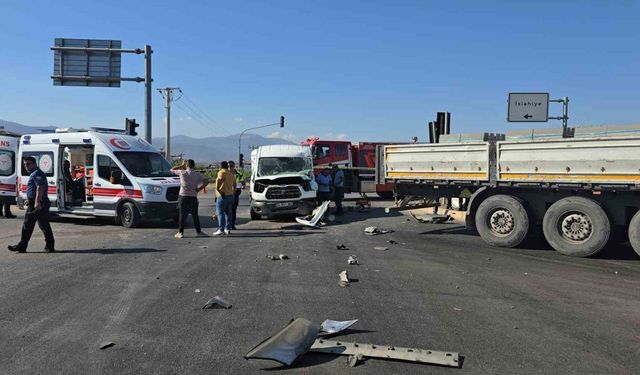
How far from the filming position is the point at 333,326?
5.13 m

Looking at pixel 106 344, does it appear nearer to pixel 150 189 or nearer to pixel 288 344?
pixel 288 344

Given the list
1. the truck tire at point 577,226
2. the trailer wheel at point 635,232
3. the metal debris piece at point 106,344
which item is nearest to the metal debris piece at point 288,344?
the metal debris piece at point 106,344

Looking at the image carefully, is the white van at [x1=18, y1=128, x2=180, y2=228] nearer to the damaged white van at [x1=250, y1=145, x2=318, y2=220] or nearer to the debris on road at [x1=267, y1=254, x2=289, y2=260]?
the damaged white van at [x1=250, y1=145, x2=318, y2=220]

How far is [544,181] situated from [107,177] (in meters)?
10.6

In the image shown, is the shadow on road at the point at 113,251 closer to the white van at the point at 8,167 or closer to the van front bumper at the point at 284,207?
the van front bumper at the point at 284,207

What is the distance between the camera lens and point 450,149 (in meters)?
11.5

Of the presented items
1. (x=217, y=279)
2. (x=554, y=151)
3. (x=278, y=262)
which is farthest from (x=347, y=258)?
(x=554, y=151)

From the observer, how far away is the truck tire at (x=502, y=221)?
10.4 meters

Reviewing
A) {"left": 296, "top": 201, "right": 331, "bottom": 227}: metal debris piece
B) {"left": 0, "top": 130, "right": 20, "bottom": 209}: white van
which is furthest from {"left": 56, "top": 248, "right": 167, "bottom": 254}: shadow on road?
{"left": 0, "top": 130, "right": 20, "bottom": 209}: white van

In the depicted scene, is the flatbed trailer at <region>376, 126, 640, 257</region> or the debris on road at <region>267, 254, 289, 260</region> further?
the flatbed trailer at <region>376, 126, 640, 257</region>

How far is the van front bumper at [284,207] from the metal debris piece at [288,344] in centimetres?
976

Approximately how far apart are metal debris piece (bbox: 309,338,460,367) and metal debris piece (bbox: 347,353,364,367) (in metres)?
0.05

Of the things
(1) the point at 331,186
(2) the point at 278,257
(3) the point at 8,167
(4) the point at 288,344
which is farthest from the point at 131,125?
(4) the point at 288,344

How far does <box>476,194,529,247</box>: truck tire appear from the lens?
10422 millimetres
